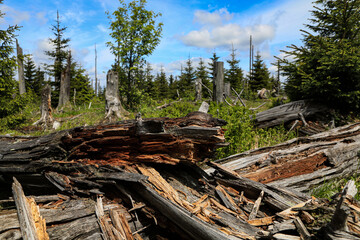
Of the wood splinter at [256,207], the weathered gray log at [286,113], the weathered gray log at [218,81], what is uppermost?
the weathered gray log at [218,81]

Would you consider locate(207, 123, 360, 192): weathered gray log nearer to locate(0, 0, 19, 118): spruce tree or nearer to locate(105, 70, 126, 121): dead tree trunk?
locate(105, 70, 126, 121): dead tree trunk

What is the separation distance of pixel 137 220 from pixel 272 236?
1642mm

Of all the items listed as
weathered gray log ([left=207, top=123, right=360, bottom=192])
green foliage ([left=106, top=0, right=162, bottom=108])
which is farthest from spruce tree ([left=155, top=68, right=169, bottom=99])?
weathered gray log ([left=207, top=123, right=360, bottom=192])

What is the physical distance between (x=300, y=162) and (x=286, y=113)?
4129 mm

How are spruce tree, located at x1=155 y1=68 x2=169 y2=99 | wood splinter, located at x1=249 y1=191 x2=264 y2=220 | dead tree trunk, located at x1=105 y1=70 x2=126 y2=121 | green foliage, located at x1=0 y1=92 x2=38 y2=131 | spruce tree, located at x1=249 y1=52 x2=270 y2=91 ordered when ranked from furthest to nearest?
spruce tree, located at x1=155 y1=68 x2=169 y2=99 → spruce tree, located at x1=249 y1=52 x2=270 y2=91 → dead tree trunk, located at x1=105 y1=70 x2=126 y2=121 → green foliage, located at x1=0 y1=92 x2=38 y2=131 → wood splinter, located at x1=249 y1=191 x2=264 y2=220

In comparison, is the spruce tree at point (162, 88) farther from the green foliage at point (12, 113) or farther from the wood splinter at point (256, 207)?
the wood splinter at point (256, 207)

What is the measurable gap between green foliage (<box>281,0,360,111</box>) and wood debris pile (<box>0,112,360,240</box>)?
21.0 ft

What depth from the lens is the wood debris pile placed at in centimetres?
224

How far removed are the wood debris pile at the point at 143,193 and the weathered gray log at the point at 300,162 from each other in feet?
2.80

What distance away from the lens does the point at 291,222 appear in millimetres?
2141

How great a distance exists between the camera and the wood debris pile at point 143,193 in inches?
88.0

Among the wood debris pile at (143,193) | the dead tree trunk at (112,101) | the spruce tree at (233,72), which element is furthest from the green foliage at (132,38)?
the spruce tree at (233,72)

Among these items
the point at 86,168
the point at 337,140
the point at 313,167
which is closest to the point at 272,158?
the point at 313,167

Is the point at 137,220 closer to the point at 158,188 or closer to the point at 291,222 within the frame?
the point at 158,188
